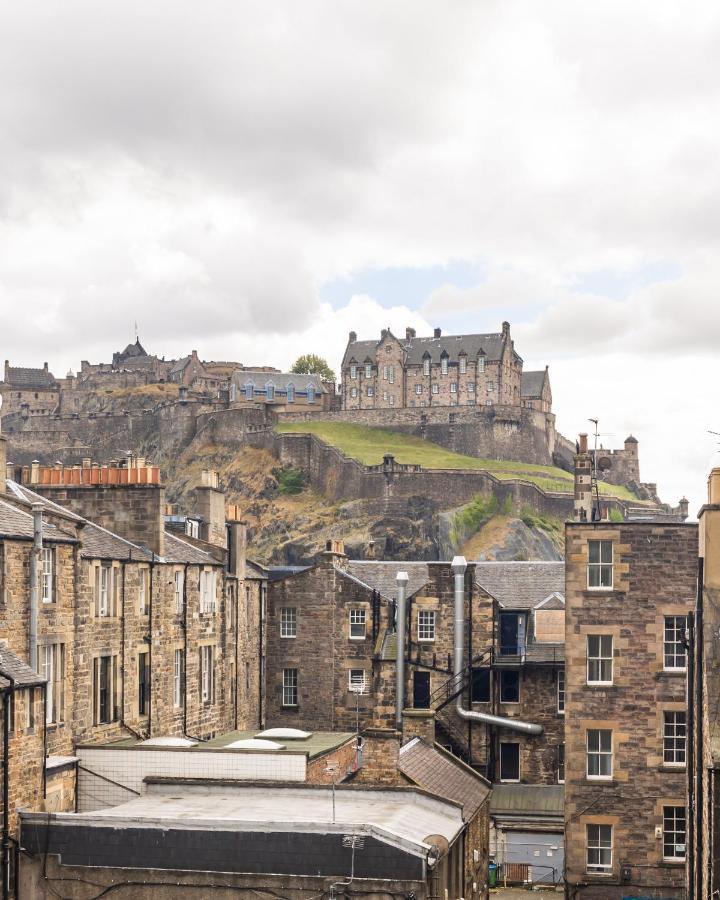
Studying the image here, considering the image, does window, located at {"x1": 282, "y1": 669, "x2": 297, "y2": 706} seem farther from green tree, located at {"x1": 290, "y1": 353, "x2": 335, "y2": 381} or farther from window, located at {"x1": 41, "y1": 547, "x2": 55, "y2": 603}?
green tree, located at {"x1": 290, "y1": 353, "x2": 335, "y2": 381}

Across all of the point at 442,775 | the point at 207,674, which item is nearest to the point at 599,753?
the point at 442,775

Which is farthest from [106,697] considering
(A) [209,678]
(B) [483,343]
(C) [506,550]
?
(B) [483,343]

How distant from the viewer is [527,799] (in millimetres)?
35594

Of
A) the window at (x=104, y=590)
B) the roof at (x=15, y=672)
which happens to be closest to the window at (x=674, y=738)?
the window at (x=104, y=590)

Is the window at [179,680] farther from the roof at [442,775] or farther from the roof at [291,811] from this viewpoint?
the roof at [291,811]

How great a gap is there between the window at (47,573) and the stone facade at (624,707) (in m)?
10.4

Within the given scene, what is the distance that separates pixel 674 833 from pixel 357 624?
52.5 ft

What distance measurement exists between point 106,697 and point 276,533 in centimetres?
8137

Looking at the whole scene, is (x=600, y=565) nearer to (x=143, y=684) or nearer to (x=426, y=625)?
(x=143, y=684)

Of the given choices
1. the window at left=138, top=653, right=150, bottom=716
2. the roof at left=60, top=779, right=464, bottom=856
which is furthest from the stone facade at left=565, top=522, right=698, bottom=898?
the window at left=138, top=653, right=150, bottom=716

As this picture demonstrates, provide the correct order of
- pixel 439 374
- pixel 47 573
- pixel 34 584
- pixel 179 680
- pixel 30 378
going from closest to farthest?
1. pixel 34 584
2. pixel 47 573
3. pixel 179 680
4. pixel 439 374
5. pixel 30 378

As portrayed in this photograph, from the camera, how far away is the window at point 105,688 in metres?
25.2

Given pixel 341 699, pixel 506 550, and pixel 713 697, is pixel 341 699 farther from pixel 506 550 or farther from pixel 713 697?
pixel 506 550

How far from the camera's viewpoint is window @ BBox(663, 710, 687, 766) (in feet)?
85.3
